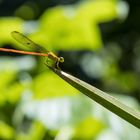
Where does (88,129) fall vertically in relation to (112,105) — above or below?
below

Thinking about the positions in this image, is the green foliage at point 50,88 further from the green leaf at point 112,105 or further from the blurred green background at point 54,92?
the green leaf at point 112,105

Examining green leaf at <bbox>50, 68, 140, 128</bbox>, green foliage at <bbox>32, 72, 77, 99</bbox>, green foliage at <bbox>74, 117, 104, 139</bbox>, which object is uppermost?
green leaf at <bbox>50, 68, 140, 128</bbox>

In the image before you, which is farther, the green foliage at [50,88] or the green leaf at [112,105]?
the green foliage at [50,88]

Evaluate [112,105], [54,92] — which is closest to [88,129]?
[54,92]

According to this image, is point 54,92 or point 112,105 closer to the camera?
point 112,105

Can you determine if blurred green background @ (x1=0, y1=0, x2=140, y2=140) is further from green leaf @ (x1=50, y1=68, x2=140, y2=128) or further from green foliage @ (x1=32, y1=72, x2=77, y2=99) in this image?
green leaf @ (x1=50, y1=68, x2=140, y2=128)

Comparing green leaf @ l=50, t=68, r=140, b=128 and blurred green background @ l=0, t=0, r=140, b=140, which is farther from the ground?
green leaf @ l=50, t=68, r=140, b=128

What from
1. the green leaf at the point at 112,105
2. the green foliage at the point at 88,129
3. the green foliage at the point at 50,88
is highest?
the green leaf at the point at 112,105

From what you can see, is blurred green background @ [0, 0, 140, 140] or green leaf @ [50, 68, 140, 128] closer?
green leaf @ [50, 68, 140, 128]

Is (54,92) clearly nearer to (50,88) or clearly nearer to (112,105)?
(50,88)

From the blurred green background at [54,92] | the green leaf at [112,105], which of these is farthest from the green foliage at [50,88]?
the green leaf at [112,105]

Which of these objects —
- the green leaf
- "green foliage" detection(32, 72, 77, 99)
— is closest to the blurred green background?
"green foliage" detection(32, 72, 77, 99)

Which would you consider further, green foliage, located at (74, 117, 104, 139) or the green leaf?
green foliage, located at (74, 117, 104, 139)
